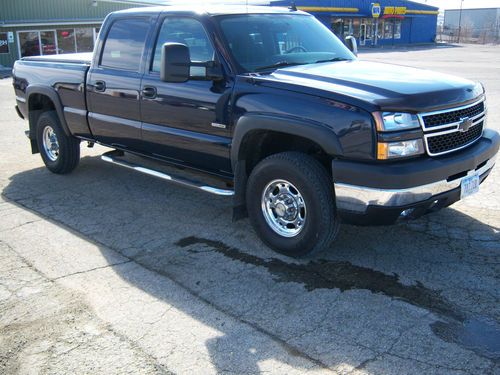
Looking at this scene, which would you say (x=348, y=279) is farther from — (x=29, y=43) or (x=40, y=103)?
(x=29, y=43)

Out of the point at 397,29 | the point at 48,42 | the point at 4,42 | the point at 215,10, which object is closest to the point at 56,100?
the point at 215,10

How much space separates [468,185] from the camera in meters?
4.14

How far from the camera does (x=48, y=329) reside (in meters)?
3.53

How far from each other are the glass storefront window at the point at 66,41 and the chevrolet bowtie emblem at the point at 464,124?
103 feet

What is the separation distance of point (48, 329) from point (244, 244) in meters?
1.81

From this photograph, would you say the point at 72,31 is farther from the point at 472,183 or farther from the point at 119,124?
the point at 472,183

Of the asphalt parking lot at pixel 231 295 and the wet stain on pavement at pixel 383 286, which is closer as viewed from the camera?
the asphalt parking lot at pixel 231 295

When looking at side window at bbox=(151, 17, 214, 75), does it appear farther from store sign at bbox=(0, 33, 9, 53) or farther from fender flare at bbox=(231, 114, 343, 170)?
store sign at bbox=(0, 33, 9, 53)

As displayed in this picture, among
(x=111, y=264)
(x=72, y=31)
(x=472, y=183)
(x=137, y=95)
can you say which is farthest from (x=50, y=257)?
(x=72, y=31)

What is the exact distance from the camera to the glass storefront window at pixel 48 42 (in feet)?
103

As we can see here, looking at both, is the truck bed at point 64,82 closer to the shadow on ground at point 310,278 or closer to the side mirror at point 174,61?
the shadow on ground at point 310,278

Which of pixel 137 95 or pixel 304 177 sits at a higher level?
pixel 137 95

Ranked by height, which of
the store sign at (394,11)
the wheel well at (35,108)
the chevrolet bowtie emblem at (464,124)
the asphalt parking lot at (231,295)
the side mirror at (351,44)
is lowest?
the asphalt parking lot at (231,295)

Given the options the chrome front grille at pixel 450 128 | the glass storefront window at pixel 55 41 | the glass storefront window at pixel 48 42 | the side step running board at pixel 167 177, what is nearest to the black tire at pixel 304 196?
the side step running board at pixel 167 177
